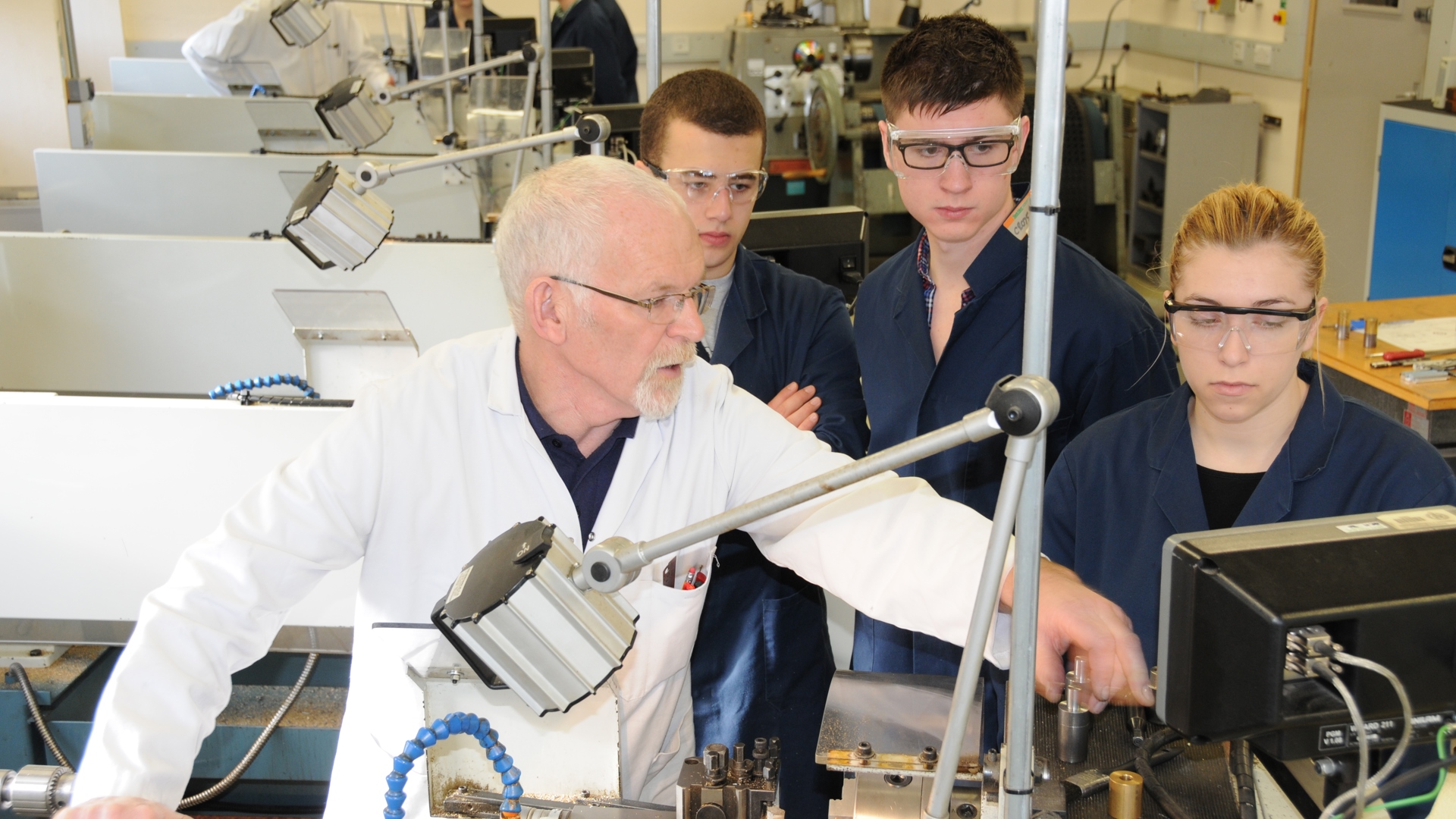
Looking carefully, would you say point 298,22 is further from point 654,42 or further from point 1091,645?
point 1091,645

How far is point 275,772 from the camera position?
1.97 metres

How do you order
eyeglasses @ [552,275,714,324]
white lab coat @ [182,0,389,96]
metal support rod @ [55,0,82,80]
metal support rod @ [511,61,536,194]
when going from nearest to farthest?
eyeglasses @ [552,275,714,324] → metal support rod @ [511,61,536,194] → metal support rod @ [55,0,82,80] → white lab coat @ [182,0,389,96]

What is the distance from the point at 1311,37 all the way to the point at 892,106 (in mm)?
4053

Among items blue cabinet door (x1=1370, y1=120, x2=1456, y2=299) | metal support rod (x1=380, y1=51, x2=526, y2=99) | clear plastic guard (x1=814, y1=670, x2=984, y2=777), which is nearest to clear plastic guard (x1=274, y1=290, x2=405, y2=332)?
metal support rod (x1=380, y1=51, x2=526, y2=99)

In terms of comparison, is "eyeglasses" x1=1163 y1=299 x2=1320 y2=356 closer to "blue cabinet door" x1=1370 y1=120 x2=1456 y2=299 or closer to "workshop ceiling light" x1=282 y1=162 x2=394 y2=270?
"workshop ceiling light" x1=282 y1=162 x2=394 y2=270

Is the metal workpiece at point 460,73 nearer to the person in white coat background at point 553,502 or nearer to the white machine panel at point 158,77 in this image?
the person in white coat background at point 553,502

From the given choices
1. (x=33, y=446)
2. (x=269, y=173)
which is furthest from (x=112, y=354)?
(x=33, y=446)

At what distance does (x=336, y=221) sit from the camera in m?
1.86

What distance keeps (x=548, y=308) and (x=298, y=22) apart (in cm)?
216

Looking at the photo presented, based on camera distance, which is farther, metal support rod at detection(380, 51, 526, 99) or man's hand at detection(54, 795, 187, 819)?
metal support rod at detection(380, 51, 526, 99)

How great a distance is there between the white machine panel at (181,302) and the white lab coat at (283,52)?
5.43ft

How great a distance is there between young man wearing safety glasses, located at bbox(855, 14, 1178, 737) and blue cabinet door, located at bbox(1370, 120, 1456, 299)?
2.86 m

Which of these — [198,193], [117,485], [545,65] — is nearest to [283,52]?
[198,193]

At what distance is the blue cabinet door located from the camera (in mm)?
3779
